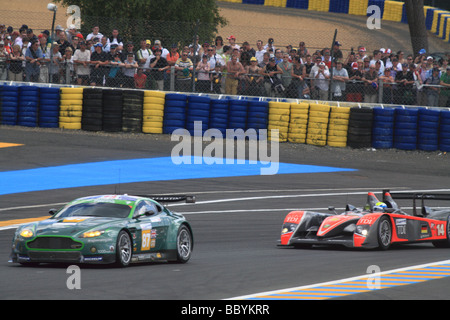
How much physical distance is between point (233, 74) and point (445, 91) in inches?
248

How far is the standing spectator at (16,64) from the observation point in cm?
2611

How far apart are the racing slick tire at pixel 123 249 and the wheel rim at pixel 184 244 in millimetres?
1103

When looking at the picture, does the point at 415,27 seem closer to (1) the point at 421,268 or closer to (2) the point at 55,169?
(2) the point at 55,169

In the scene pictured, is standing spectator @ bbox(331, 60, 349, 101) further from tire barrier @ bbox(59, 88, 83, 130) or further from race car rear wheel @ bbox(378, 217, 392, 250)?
race car rear wheel @ bbox(378, 217, 392, 250)

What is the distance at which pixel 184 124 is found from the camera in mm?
25766

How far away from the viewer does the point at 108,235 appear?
11211 mm

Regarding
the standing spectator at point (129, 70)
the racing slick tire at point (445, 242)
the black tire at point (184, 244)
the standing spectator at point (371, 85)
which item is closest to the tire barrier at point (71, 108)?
the standing spectator at point (129, 70)

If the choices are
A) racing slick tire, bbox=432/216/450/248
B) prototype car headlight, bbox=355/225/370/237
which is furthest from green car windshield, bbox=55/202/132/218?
racing slick tire, bbox=432/216/450/248

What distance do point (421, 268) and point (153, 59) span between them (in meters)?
15.5

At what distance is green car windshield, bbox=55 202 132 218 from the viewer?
1206 cm

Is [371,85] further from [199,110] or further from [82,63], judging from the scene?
[82,63]

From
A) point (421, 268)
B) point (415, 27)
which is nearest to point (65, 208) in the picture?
point (421, 268)
